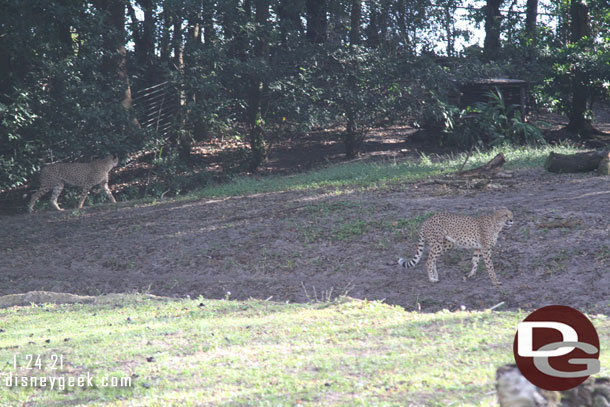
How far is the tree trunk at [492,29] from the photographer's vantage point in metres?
23.6

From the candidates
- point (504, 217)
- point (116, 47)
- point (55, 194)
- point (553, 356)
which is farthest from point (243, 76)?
point (553, 356)

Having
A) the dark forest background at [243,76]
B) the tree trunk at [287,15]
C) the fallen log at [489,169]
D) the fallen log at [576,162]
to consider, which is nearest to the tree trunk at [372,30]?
the dark forest background at [243,76]

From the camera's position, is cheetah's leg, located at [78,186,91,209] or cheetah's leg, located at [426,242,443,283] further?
cheetah's leg, located at [78,186,91,209]

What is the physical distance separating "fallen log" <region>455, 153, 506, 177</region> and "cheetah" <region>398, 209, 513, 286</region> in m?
4.60

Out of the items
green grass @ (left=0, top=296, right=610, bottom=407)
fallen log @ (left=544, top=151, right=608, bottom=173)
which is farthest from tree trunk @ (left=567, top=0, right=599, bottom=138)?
A: green grass @ (left=0, top=296, right=610, bottom=407)

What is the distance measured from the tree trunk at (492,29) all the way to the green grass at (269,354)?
1855 centimetres

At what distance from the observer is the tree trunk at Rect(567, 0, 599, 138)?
19.5 meters

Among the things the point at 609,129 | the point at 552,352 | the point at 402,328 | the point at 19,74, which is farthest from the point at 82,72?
the point at 609,129

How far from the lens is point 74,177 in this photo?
16.0 metres

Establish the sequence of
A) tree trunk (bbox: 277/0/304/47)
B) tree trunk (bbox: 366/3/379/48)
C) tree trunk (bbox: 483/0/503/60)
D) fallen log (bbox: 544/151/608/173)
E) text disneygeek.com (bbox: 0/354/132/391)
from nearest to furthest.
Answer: text disneygeek.com (bbox: 0/354/132/391)
fallen log (bbox: 544/151/608/173)
tree trunk (bbox: 277/0/304/47)
tree trunk (bbox: 366/3/379/48)
tree trunk (bbox: 483/0/503/60)

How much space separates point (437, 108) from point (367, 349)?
13.6 m

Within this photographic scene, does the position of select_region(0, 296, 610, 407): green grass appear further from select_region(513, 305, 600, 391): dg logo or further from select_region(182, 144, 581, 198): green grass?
select_region(182, 144, 581, 198): green grass

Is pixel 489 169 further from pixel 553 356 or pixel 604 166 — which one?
pixel 553 356

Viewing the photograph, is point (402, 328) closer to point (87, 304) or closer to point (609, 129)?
point (87, 304)
